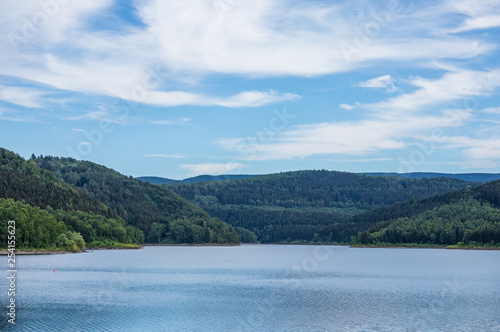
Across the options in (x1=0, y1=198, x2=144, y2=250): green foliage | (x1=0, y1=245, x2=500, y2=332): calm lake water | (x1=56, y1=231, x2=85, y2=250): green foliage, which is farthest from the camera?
(x1=56, y1=231, x2=85, y2=250): green foliage

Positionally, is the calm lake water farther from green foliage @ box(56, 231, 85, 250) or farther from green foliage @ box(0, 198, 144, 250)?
green foliage @ box(56, 231, 85, 250)

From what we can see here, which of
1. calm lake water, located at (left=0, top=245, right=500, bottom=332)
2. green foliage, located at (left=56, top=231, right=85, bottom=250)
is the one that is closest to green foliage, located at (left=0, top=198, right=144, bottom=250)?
green foliage, located at (left=56, top=231, right=85, bottom=250)

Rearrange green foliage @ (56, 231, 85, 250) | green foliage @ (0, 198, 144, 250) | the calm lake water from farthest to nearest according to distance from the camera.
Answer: green foliage @ (56, 231, 85, 250), green foliage @ (0, 198, 144, 250), the calm lake water

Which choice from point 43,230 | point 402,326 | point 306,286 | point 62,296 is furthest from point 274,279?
point 43,230

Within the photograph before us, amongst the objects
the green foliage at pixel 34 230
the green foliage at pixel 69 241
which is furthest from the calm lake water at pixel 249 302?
the green foliage at pixel 69 241

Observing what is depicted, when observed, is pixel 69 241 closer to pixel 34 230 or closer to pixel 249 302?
pixel 34 230

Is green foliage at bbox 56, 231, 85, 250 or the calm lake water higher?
green foliage at bbox 56, 231, 85, 250

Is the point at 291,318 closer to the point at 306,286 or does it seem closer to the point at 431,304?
the point at 431,304

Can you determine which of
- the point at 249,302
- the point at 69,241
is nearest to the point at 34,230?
the point at 69,241

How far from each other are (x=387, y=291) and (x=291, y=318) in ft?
90.3

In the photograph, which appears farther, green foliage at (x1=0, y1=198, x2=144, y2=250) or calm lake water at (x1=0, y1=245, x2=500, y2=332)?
green foliage at (x1=0, y1=198, x2=144, y2=250)

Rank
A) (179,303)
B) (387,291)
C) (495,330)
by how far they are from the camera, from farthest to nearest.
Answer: (387,291) < (179,303) < (495,330)

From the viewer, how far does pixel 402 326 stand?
171ft

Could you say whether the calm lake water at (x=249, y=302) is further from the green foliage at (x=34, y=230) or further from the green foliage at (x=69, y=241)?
the green foliage at (x=69, y=241)
